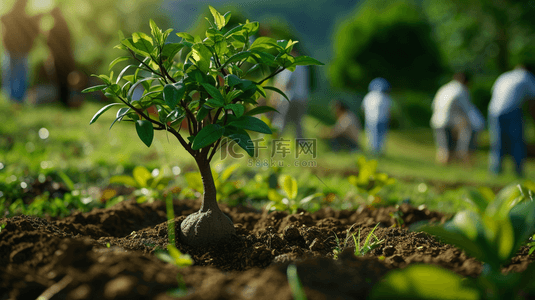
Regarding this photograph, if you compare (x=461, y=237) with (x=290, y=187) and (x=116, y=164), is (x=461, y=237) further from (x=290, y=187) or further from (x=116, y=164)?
(x=116, y=164)

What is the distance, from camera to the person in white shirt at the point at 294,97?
723cm

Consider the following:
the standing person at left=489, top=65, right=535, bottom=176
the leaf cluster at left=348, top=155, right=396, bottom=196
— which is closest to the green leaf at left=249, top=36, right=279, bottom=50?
the leaf cluster at left=348, top=155, right=396, bottom=196

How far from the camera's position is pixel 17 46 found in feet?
29.6

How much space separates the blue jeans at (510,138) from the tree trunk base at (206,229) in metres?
6.70

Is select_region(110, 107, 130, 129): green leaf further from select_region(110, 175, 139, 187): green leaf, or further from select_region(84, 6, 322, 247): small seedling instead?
select_region(110, 175, 139, 187): green leaf

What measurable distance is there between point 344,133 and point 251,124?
25.9 ft

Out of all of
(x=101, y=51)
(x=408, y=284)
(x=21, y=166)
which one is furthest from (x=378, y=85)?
(x=101, y=51)

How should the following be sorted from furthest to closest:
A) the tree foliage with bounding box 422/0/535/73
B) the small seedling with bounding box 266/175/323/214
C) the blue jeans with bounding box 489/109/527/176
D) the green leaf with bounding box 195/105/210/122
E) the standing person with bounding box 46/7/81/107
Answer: the tree foliage with bounding box 422/0/535/73 → the standing person with bounding box 46/7/81/107 → the blue jeans with bounding box 489/109/527/176 → the small seedling with bounding box 266/175/323/214 → the green leaf with bounding box 195/105/210/122

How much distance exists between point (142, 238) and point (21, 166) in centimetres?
267

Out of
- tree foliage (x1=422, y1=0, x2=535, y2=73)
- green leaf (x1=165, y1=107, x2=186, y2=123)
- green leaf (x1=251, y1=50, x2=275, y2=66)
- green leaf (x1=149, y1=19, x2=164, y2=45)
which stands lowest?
green leaf (x1=165, y1=107, x2=186, y2=123)

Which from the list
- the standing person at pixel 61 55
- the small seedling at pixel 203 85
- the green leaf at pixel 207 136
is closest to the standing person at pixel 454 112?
the small seedling at pixel 203 85

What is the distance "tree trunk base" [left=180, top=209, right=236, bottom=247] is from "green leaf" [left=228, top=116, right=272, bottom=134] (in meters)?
0.54

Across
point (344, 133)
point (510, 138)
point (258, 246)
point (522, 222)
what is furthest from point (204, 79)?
point (344, 133)

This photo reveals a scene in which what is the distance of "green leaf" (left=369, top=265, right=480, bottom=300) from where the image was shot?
100 cm
